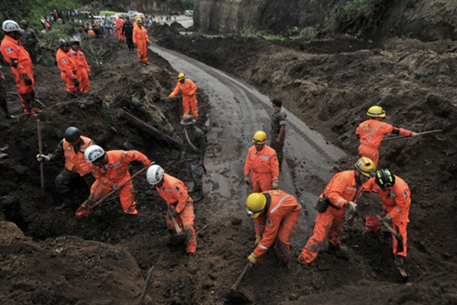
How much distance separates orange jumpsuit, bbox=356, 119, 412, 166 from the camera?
5.97 metres

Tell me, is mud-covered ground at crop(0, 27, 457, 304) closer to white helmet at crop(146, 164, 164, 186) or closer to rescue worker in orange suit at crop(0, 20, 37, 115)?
rescue worker in orange suit at crop(0, 20, 37, 115)

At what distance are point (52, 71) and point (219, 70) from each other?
9.39 metres

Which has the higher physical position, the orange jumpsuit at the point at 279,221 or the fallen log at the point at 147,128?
the orange jumpsuit at the point at 279,221

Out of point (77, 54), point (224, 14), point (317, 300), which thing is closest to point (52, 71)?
point (77, 54)

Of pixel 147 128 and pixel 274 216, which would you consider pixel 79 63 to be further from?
pixel 274 216

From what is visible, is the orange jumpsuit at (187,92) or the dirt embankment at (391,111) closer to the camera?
the dirt embankment at (391,111)

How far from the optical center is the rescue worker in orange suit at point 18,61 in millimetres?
6797

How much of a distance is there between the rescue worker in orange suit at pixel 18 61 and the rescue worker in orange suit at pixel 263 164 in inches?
227

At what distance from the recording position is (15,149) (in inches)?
242

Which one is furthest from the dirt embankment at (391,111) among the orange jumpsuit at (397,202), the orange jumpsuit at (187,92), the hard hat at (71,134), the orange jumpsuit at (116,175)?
the hard hat at (71,134)

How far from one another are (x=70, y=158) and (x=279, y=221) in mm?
4089

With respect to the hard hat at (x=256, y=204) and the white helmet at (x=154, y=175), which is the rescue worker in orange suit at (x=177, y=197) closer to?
the white helmet at (x=154, y=175)

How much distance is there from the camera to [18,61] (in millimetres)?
7000

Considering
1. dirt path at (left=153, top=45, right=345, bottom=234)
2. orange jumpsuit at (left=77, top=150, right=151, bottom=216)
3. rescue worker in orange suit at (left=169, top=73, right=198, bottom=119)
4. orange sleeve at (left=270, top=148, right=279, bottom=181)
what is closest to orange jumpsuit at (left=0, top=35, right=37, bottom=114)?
orange jumpsuit at (left=77, top=150, right=151, bottom=216)
